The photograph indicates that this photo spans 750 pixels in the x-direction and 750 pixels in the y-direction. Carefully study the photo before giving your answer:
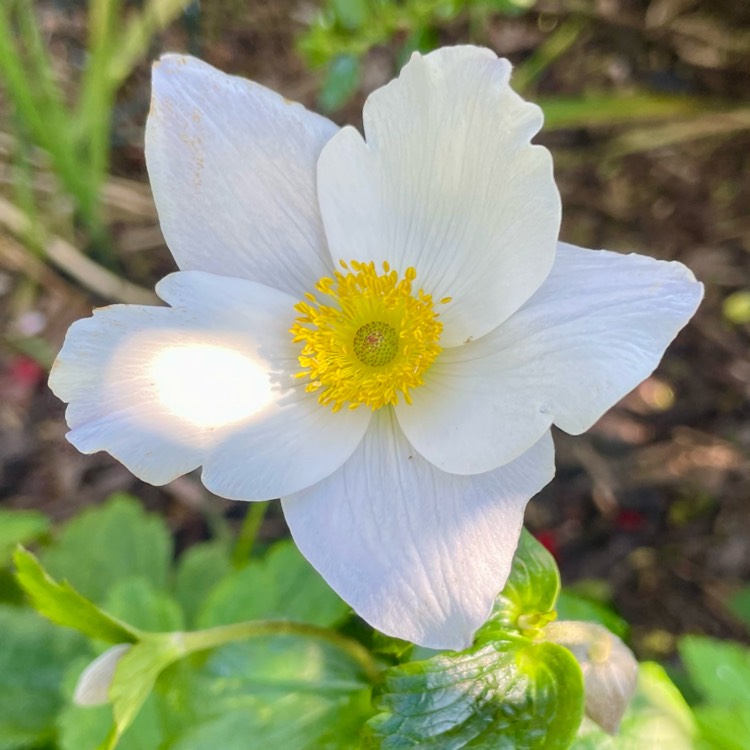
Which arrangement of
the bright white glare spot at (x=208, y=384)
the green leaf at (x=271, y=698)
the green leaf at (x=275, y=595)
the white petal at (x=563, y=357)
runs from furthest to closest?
1. the green leaf at (x=275, y=595)
2. the green leaf at (x=271, y=698)
3. the bright white glare spot at (x=208, y=384)
4. the white petal at (x=563, y=357)

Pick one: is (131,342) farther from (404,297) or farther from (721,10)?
(721,10)

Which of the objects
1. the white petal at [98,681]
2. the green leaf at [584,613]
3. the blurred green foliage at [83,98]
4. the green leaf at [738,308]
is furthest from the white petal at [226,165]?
the green leaf at [738,308]

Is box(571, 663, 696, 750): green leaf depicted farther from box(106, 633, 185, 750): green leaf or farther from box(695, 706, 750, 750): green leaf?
box(106, 633, 185, 750): green leaf

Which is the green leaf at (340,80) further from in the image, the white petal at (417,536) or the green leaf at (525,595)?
the green leaf at (525,595)

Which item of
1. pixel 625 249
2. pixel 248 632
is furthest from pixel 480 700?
pixel 625 249

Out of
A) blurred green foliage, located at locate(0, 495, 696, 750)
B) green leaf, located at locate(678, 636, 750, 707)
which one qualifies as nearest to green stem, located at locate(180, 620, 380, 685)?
blurred green foliage, located at locate(0, 495, 696, 750)

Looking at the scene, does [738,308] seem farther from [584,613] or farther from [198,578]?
[198,578]
